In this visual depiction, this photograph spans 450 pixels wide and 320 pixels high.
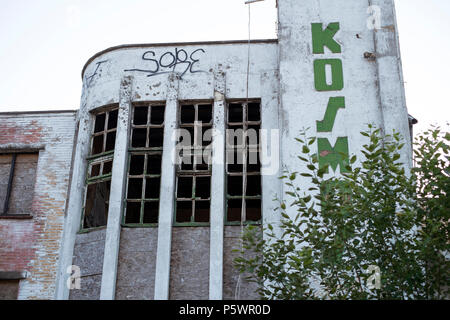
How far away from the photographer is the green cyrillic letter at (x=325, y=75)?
13.1 m

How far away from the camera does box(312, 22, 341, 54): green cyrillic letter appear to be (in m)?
13.4

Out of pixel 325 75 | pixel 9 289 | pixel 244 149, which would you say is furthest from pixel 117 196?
pixel 325 75

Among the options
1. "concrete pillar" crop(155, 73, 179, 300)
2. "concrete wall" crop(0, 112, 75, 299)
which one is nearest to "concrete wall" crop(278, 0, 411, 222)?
"concrete pillar" crop(155, 73, 179, 300)

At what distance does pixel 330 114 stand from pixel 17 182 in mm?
7752

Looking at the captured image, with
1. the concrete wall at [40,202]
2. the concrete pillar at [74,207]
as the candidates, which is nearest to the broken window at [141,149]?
the concrete pillar at [74,207]

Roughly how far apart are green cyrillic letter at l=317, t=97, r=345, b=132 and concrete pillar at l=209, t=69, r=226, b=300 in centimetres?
214

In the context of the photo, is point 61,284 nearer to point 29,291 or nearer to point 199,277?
point 29,291

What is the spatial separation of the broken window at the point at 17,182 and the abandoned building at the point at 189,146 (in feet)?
0.11

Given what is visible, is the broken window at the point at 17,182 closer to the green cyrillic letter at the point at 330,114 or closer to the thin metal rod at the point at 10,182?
the thin metal rod at the point at 10,182

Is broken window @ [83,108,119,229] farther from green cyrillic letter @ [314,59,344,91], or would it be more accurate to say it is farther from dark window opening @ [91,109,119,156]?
green cyrillic letter @ [314,59,344,91]

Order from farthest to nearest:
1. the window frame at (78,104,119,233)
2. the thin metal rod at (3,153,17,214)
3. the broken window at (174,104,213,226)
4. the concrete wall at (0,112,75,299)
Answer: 1. the thin metal rod at (3,153,17,214)
2. the concrete wall at (0,112,75,299)
3. the window frame at (78,104,119,233)
4. the broken window at (174,104,213,226)

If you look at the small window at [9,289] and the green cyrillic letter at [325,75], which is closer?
the green cyrillic letter at [325,75]

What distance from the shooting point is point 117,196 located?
12.7 meters

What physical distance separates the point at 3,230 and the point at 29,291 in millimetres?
1642
